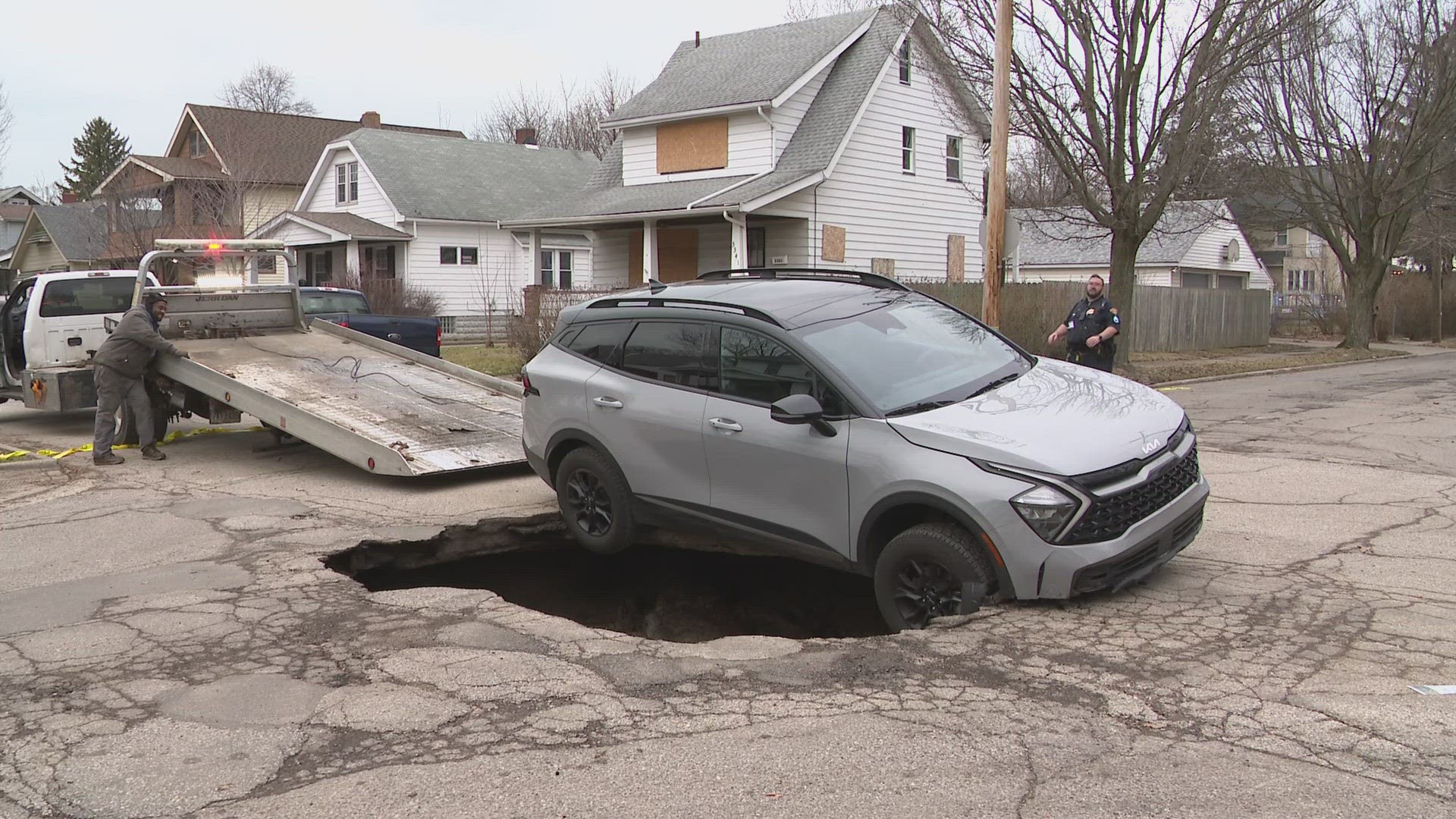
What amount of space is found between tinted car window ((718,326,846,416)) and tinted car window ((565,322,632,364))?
1019 mm

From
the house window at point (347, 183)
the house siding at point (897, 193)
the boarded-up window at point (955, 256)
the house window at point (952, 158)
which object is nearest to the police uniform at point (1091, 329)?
the house siding at point (897, 193)

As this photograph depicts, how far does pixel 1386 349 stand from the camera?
102 ft

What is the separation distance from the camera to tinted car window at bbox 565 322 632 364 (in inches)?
286

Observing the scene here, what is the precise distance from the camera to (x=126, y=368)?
10547 millimetres

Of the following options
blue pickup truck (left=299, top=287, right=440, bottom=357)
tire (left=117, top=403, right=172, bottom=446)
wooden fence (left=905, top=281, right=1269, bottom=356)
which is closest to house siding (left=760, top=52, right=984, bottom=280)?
wooden fence (left=905, top=281, right=1269, bottom=356)

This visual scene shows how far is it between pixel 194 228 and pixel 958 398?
29422 mm

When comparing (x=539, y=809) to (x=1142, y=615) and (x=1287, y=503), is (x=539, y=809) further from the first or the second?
(x=1287, y=503)

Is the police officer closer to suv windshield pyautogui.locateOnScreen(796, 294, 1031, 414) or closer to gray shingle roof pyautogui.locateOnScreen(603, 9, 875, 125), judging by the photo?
suv windshield pyautogui.locateOnScreen(796, 294, 1031, 414)

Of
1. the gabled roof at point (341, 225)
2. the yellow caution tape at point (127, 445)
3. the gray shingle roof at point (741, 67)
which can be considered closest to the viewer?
the yellow caution tape at point (127, 445)

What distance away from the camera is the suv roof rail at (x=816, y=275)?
730 cm

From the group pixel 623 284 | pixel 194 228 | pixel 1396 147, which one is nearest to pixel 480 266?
pixel 194 228

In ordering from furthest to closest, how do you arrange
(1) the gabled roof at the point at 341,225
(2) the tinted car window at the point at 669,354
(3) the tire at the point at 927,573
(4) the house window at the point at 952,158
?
(1) the gabled roof at the point at 341,225
(4) the house window at the point at 952,158
(2) the tinted car window at the point at 669,354
(3) the tire at the point at 927,573

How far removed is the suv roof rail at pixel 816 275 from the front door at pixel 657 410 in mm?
864

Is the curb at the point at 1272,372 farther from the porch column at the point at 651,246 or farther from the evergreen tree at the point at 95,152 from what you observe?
the evergreen tree at the point at 95,152
